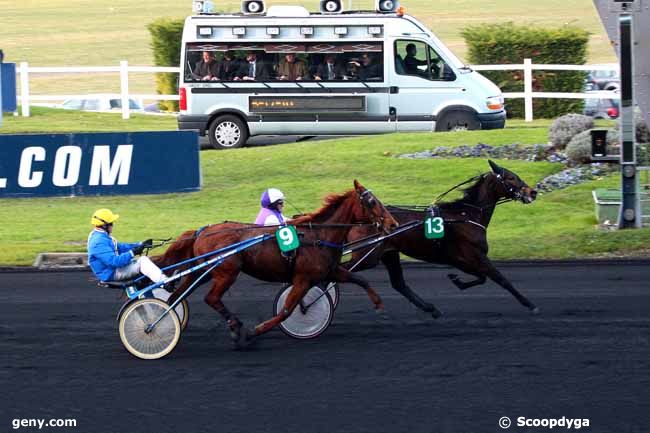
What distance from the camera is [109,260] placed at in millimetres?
9164

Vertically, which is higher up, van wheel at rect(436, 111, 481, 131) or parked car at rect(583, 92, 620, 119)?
parked car at rect(583, 92, 620, 119)

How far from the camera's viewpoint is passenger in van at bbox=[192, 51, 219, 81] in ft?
70.9

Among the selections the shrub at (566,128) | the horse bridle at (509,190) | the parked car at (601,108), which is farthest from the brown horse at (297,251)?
the parked car at (601,108)

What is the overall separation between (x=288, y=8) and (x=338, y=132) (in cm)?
265

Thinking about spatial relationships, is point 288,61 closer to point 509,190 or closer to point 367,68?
point 367,68

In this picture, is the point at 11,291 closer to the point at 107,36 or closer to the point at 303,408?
the point at 303,408

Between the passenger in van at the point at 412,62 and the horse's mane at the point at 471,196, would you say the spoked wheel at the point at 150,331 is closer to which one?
the horse's mane at the point at 471,196

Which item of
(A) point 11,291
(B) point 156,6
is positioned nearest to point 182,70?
(A) point 11,291

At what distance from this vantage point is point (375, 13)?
21.6 meters

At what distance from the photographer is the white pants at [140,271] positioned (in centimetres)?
921

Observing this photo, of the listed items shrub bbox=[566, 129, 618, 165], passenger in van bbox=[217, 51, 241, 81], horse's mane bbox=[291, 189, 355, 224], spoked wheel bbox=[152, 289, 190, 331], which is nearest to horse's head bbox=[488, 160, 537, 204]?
horse's mane bbox=[291, 189, 355, 224]

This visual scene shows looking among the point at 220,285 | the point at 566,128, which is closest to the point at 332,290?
the point at 220,285

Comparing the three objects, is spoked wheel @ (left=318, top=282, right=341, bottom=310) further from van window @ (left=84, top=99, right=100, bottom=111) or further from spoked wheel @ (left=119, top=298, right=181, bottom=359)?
van window @ (left=84, top=99, right=100, bottom=111)

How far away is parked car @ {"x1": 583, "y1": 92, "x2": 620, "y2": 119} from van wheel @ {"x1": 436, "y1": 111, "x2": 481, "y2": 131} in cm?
519
